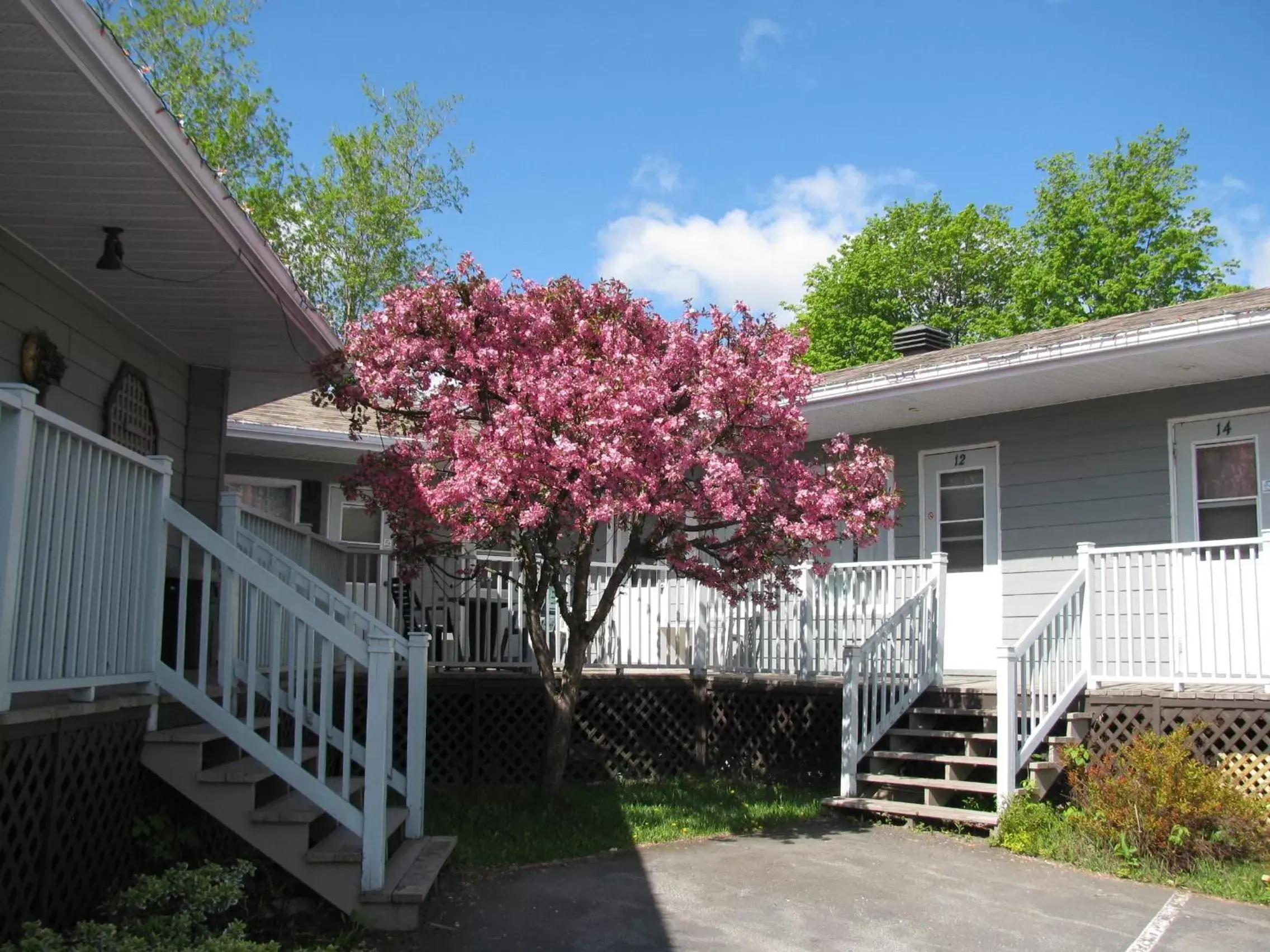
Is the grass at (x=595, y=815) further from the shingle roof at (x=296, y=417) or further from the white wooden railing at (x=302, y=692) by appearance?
the shingle roof at (x=296, y=417)

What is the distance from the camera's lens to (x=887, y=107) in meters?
27.1

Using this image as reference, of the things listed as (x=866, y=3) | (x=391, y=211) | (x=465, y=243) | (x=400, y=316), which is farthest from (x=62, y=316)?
(x=465, y=243)

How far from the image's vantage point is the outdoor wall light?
6211 millimetres

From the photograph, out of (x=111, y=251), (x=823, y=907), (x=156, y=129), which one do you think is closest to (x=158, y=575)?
(x=111, y=251)

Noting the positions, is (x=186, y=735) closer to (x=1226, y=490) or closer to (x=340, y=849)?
(x=340, y=849)

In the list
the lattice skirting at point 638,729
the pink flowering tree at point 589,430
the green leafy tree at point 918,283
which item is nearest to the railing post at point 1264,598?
the pink flowering tree at point 589,430

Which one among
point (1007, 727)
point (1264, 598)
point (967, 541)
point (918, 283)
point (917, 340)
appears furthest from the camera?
point (918, 283)

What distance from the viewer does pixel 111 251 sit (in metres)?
6.23

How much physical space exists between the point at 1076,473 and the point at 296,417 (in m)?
8.82

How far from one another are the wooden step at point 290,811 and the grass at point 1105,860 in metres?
4.45

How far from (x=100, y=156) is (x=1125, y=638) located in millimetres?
8749

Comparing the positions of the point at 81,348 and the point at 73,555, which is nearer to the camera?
the point at 73,555

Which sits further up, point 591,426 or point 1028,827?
point 591,426


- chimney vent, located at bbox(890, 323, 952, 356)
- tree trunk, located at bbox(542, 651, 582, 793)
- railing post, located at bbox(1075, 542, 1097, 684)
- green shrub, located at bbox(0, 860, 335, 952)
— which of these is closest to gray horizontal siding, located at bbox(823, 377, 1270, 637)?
railing post, located at bbox(1075, 542, 1097, 684)
